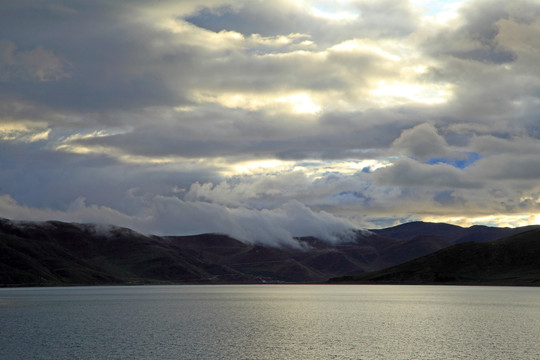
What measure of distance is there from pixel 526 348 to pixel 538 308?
98.2m

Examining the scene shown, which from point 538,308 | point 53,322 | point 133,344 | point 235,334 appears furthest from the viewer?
point 538,308

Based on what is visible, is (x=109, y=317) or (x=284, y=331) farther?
(x=109, y=317)

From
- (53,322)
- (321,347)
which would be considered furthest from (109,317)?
(321,347)

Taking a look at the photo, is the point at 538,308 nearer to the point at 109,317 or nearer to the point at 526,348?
the point at 526,348

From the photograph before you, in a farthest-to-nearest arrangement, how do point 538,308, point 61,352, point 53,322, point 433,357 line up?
point 538,308, point 53,322, point 61,352, point 433,357

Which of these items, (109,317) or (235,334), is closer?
(235,334)

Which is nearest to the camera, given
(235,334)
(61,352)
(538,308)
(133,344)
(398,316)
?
(61,352)

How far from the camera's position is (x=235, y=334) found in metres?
118

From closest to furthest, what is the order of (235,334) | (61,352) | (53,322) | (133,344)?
(61,352) < (133,344) < (235,334) < (53,322)

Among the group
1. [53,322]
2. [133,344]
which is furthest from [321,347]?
[53,322]

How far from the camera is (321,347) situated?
96750 mm

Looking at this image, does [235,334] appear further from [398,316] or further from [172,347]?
[398,316]

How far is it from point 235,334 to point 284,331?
11.3 meters

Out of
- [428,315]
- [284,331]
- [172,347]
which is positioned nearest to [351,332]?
[284,331]
